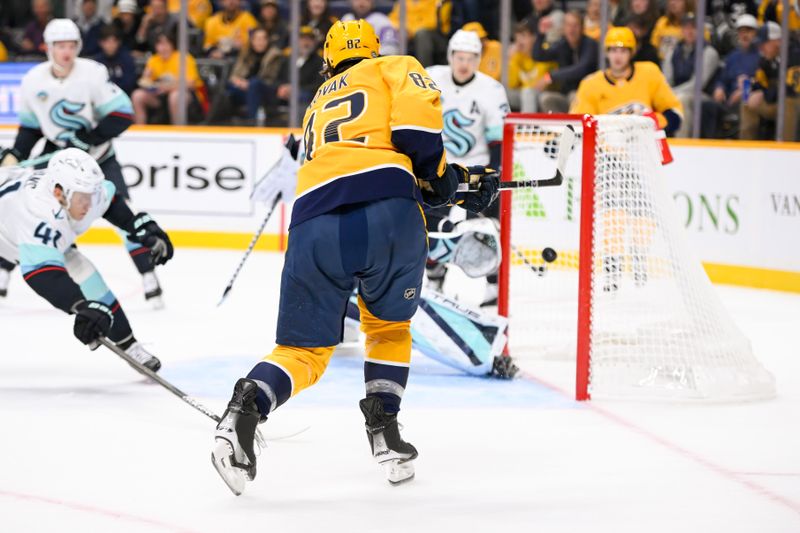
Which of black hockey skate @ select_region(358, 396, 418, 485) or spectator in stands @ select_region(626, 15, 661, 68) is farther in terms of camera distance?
spectator in stands @ select_region(626, 15, 661, 68)

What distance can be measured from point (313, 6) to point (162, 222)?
1.77 metres

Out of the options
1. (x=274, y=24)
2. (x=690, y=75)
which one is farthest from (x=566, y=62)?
(x=274, y=24)

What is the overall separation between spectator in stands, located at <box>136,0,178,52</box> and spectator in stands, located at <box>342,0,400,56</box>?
134 cm

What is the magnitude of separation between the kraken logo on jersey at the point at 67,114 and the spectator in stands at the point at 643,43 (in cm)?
356

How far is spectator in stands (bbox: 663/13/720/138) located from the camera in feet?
25.2

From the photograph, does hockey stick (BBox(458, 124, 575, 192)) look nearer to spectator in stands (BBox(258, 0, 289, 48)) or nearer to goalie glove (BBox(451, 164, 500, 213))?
goalie glove (BBox(451, 164, 500, 213))

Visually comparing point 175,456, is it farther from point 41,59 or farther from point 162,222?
point 41,59

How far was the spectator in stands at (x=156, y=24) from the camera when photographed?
8961 millimetres

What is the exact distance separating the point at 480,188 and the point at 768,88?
4589mm

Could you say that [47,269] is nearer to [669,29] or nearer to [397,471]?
[397,471]

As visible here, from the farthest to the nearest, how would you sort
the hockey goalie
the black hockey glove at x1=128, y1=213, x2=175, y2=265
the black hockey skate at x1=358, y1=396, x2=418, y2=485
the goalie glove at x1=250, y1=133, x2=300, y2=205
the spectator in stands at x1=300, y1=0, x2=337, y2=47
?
the spectator in stands at x1=300, y1=0, x2=337, y2=47 → the goalie glove at x1=250, y1=133, x2=300, y2=205 → the hockey goalie → the black hockey glove at x1=128, y1=213, x2=175, y2=265 → the black hockey skate at x1=358, y1=396, x2=418, y2=485

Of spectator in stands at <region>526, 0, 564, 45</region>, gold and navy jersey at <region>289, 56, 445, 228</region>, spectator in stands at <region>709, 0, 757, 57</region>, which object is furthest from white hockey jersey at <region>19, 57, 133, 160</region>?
spectator in stands at <region>709, 0, 757, 57</region>

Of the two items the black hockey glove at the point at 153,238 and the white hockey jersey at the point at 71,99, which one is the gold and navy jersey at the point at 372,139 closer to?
the black hockey glove at the point at 153,238

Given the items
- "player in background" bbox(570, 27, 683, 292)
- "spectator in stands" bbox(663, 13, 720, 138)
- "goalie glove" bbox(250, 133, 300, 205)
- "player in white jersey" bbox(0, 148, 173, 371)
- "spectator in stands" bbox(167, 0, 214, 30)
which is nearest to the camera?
"player in white jersey" bbox(0, 148, 173, 371)
